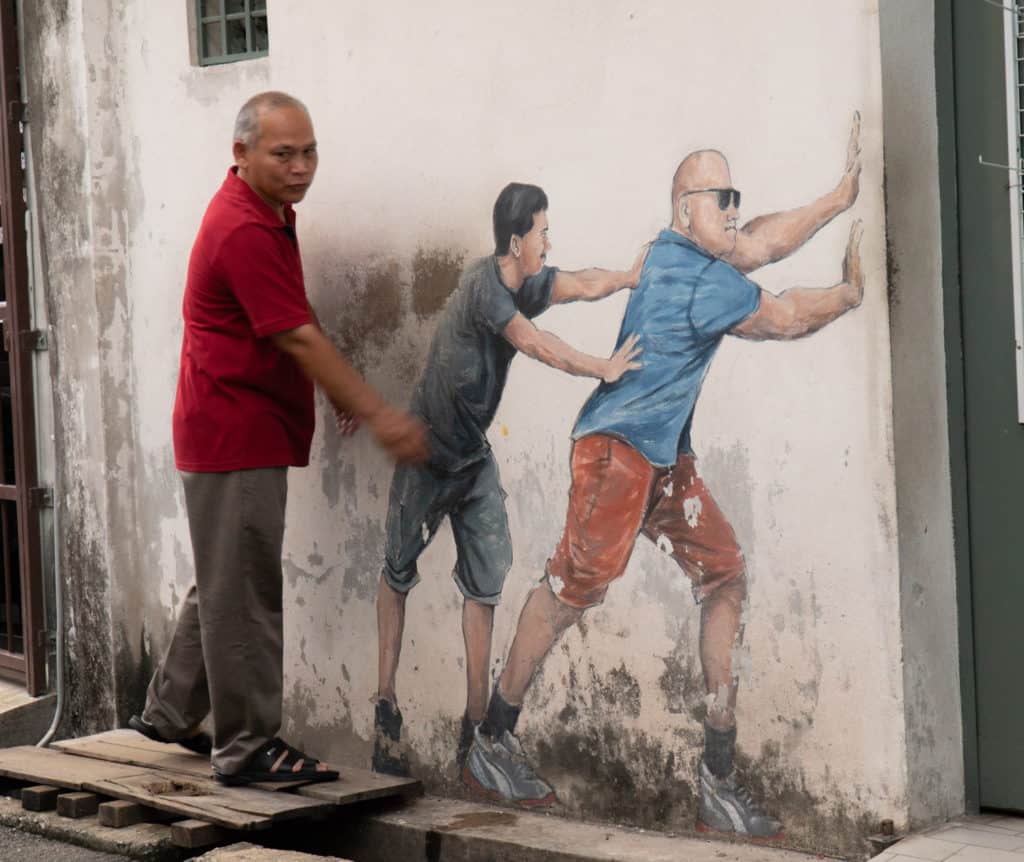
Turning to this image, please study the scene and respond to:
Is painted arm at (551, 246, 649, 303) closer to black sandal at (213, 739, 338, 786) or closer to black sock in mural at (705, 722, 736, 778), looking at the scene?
black sock in mural at (705, 722, 736, 778)

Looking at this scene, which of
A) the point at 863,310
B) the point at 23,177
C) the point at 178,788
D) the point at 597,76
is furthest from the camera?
the point at 23,177

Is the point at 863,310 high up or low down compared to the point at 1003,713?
up

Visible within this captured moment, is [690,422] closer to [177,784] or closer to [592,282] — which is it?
[592,282]

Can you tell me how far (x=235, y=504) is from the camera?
4703 millimetres

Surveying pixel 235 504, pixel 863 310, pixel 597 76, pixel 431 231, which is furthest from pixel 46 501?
pixel 863 310

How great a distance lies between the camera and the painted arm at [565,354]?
4.41 metres

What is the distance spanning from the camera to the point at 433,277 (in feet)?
16.0

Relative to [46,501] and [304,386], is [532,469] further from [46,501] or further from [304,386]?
[46,501]

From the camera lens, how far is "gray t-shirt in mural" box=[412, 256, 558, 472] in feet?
15.5

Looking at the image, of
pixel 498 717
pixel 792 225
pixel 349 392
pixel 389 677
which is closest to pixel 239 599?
pixel 389 677

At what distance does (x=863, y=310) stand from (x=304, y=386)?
A: 1.77 metres

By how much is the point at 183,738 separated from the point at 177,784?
351 millimetres

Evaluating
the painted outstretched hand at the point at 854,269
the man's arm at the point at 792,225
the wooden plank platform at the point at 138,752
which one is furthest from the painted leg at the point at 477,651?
the painted outstretched hand at the point at 854,269

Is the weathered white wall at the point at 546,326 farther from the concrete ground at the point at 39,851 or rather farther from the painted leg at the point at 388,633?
the concrete ground at the point at 39,851
